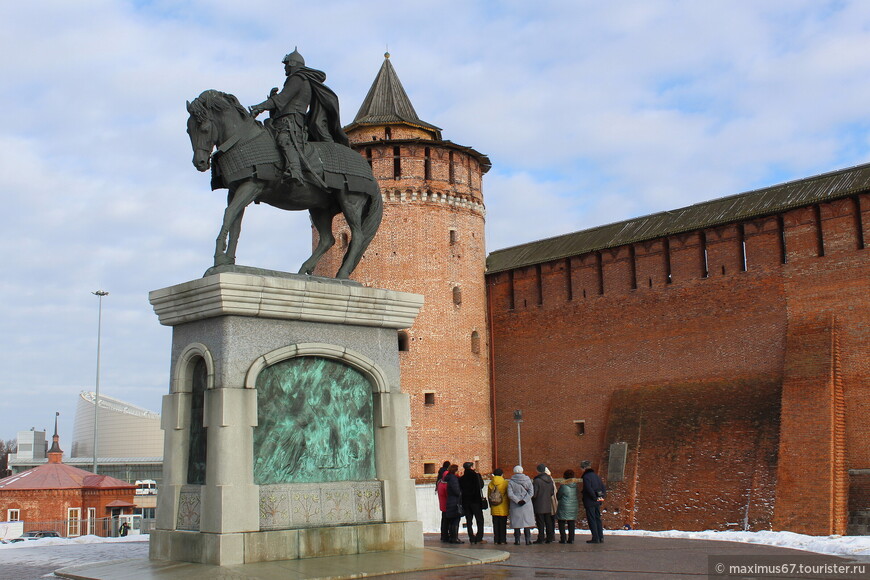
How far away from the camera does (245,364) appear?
771cm

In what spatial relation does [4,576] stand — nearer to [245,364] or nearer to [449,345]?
[245,364]

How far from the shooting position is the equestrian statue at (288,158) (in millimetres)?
8398

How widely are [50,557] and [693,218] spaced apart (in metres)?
20.5

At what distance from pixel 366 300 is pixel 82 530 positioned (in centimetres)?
2739

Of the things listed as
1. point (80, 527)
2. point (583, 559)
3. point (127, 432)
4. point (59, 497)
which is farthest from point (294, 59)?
point (127, 432)

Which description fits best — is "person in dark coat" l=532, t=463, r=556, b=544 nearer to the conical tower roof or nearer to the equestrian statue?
the equestrian statue

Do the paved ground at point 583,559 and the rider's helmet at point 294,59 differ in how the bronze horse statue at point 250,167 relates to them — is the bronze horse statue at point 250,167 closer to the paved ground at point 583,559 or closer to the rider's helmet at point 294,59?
the rider's helmet at point 294,59

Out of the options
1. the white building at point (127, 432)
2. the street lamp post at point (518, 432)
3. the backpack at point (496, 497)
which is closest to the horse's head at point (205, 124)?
the backpack at point (496, 497)

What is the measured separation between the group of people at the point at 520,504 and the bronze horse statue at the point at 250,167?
3.56 metres

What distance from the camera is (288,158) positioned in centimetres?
854

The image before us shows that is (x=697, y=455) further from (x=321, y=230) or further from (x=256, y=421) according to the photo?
(x=256, y=421)

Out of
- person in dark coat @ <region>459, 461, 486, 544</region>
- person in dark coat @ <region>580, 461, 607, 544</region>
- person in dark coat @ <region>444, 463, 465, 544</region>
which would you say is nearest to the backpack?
person in dark coat @ <region>459, 461, 486, 544</region>

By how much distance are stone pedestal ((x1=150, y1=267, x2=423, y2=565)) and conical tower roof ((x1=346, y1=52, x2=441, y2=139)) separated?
22.5m

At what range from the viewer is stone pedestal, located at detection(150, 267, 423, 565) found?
7480 mm
